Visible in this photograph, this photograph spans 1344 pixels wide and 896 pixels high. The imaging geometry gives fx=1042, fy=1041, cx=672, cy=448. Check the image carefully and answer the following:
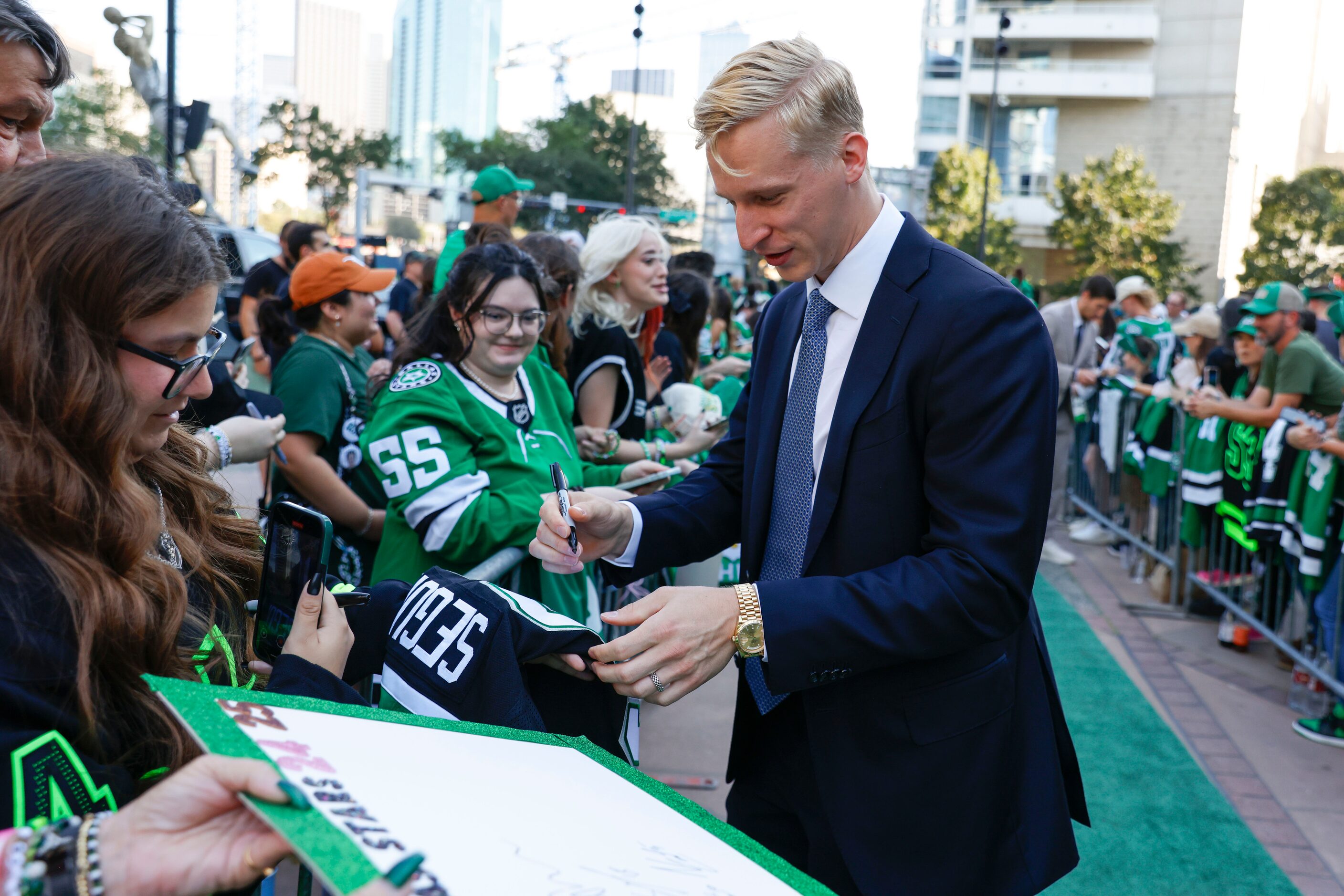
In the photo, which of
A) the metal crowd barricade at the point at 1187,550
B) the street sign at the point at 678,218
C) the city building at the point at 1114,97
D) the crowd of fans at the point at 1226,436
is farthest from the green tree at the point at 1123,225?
the metal crowd barricade at the point at 1187,550

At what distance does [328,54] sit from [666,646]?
679 ft

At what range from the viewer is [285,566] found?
1.69m

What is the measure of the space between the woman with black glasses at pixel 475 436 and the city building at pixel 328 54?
185 metres

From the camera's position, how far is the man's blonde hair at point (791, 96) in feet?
6.18

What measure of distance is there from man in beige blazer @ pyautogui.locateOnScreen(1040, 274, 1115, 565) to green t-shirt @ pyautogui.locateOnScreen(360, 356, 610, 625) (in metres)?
6.93

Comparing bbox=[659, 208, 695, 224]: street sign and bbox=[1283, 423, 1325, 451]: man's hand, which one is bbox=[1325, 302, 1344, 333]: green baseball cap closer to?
bbox=[1283, 423, 1325, 451]: man's hand

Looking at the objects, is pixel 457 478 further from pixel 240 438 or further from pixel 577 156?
pixel 577 156

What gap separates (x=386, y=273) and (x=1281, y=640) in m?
5.02

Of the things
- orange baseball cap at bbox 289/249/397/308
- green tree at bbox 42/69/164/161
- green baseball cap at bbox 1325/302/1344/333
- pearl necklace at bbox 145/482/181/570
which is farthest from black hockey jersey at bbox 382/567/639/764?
green tree at bbox 42/69/164/161

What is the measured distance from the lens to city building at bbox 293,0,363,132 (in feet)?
588

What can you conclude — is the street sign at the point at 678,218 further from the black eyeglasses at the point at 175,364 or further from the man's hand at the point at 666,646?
the black eyeglasses at the point at 175,364

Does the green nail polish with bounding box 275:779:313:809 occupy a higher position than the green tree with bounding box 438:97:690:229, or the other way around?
the green tree with bounding box 438:97:690:229

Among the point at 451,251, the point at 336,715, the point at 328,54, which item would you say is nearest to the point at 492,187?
the point at 451,251

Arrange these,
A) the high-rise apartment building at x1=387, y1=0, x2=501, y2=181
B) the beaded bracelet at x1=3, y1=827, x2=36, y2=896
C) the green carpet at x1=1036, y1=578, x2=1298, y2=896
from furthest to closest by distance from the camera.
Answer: the high-rise apartment building at x1=387, y1=0, x2=501, y2=181, the green carpet at x1=1036, y1=578, x2=1298, y2=896, the beaded bracelet at x1=3, y1=827, x2=36, y2=896
